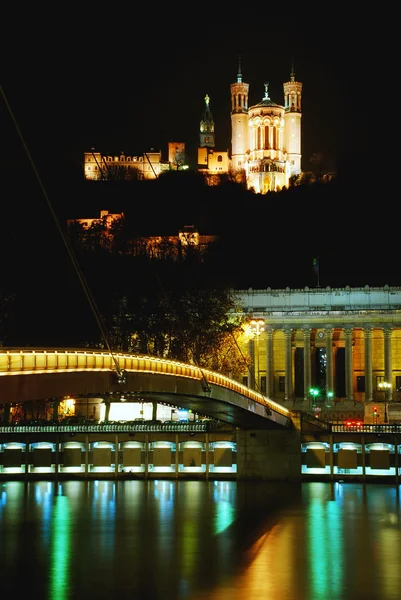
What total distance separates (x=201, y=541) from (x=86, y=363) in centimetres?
1550

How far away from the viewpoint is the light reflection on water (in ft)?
178

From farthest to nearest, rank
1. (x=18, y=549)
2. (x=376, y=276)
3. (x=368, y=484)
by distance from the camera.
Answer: (x=376, y=276), (x=368, y=484), (x=18, y=549)

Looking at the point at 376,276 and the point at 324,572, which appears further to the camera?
the point at 376,276

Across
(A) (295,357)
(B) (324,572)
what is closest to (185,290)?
(A) (295,357)

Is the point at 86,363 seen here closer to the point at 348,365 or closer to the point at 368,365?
the point at 368,365

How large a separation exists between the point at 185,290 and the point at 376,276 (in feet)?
231

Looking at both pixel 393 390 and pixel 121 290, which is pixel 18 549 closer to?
pixel 121 290

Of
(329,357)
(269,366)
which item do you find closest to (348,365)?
(329,357)

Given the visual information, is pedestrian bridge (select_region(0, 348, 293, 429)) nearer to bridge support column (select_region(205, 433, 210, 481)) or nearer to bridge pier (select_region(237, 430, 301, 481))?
bridge pier (select_region(237, 430, 301, 481))

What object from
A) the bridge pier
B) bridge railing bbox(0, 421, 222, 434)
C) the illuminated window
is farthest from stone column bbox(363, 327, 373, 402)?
the bridge pier

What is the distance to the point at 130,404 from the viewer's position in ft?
408

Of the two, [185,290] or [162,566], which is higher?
[185,290]

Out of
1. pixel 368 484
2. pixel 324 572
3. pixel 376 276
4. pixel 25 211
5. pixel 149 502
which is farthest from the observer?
pixel 376 276

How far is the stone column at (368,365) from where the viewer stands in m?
150
